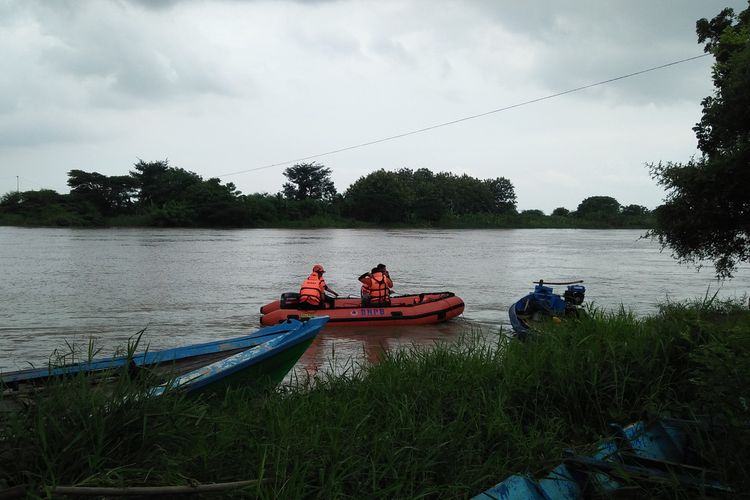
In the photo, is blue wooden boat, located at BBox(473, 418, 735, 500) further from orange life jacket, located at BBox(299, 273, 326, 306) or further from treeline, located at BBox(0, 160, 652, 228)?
treeline, located at BBox(0, 160, 652, 228)

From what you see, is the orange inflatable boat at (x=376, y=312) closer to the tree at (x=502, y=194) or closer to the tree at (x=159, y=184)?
the tree at (x=159, y=184)

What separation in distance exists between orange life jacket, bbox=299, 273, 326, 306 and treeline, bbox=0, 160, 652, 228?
5200 centimetres

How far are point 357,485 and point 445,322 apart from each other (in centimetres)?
1046

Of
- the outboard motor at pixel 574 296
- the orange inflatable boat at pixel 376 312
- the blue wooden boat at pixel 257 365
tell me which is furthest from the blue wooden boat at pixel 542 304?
the blue wooden boat at pixel 257 365

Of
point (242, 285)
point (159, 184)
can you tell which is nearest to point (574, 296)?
point (242, 285)

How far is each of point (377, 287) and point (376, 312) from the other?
741mm

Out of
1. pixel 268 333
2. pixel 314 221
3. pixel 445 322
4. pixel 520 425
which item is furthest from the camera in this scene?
pixel 314 221

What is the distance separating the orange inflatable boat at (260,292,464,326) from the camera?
1238 cm

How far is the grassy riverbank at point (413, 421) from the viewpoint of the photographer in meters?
2.71

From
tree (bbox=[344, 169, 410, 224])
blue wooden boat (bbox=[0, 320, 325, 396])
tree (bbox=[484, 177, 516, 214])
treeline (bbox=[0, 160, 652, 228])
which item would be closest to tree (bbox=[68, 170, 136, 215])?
treeline (bbox=[0, 160, 652, 228])

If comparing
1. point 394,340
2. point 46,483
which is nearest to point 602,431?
point 46,483

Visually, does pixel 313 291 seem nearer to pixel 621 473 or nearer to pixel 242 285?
pixel 242 285

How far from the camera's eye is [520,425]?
13.2ft

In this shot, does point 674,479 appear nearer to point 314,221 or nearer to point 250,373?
point 250,373
